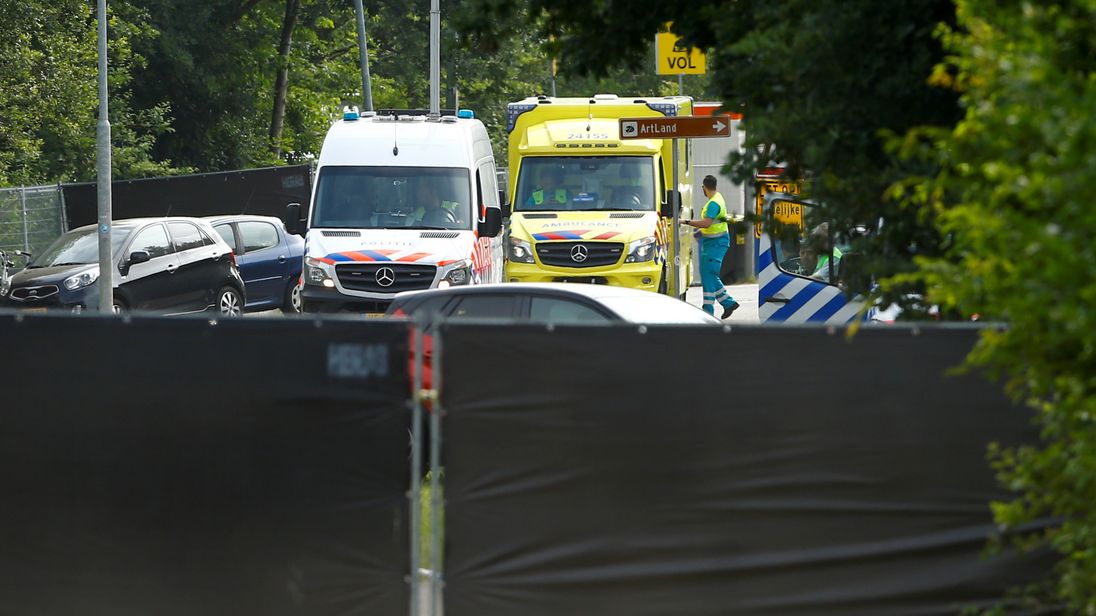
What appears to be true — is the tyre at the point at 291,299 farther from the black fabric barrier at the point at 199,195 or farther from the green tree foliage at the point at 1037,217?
the green tree foliage at the point at 1037,217

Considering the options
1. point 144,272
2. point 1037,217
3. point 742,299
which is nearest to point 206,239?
point 144,272

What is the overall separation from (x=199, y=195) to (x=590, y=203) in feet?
50.1

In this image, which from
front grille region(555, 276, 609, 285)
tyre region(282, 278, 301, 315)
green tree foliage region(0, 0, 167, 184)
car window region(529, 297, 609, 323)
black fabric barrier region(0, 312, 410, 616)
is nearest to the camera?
black fabric barrier region(0, 312, 410, 616)

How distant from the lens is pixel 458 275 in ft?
61.7

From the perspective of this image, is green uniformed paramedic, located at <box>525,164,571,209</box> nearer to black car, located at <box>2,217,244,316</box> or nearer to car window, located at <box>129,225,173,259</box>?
black car, located at <box>2,217,244,316</box>

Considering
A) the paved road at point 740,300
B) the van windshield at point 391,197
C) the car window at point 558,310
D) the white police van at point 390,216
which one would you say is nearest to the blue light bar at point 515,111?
the white police van at point 390,216

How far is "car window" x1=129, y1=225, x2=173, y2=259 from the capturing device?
21.3 m

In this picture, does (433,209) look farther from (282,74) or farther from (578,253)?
(282,74)

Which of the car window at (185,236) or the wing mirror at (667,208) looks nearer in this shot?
the wing mirror at (667,208)

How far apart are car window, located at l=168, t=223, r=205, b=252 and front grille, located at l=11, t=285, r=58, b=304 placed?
1873 millimetres

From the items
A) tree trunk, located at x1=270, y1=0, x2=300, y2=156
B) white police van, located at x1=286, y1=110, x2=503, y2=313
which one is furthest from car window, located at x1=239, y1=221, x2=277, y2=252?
tree trunk, located at x1=270, y1=0, x2=300, y2=156

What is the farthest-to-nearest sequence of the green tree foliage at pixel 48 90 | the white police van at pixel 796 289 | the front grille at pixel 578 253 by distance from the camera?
the green tree foliage at pixel 48 90, the front grille at pixel 578 253, the white police van at pixel 796 289

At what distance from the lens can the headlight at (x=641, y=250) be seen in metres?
20.4

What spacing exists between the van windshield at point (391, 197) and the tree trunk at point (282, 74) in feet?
83.3
